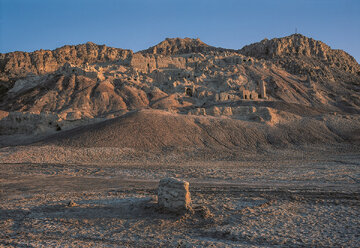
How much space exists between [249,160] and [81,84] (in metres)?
36.2

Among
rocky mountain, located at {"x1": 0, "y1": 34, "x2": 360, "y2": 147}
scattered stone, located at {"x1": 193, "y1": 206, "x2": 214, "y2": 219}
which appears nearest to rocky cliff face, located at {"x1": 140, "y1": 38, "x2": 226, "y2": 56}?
rocky mountain, located at {"x1": 0, "y1": 34, "x2": 360, "y2": 147}

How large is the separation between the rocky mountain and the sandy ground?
50.1 ft

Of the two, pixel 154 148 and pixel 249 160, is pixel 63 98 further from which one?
pixel 249 160

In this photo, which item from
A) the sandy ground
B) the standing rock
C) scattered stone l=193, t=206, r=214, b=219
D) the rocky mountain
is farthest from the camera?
the rocky mountain

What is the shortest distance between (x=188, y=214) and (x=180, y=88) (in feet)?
145

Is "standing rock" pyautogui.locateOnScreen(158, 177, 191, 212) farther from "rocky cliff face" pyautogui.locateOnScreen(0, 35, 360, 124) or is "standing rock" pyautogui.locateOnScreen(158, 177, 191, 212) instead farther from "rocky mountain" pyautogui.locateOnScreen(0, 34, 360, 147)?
"rocky cliff face" pyautogui.locateOnScreen(0, 35, 360, 124)

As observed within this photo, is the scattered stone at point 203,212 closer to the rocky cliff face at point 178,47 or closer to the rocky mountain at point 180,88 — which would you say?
the rocky mountain at point 180,88

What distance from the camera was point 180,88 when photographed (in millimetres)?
51219

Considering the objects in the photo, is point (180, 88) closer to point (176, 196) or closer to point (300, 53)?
point (176, 196)

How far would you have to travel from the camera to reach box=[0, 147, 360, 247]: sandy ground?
A: 6531 millimetres

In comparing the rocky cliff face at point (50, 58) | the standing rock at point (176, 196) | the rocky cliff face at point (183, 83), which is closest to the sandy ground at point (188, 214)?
the standing rock at point (176, 196)

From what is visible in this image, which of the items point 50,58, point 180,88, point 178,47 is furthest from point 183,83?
point 178,47

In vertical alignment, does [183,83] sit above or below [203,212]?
above

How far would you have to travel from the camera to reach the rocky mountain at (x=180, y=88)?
31656 mm
